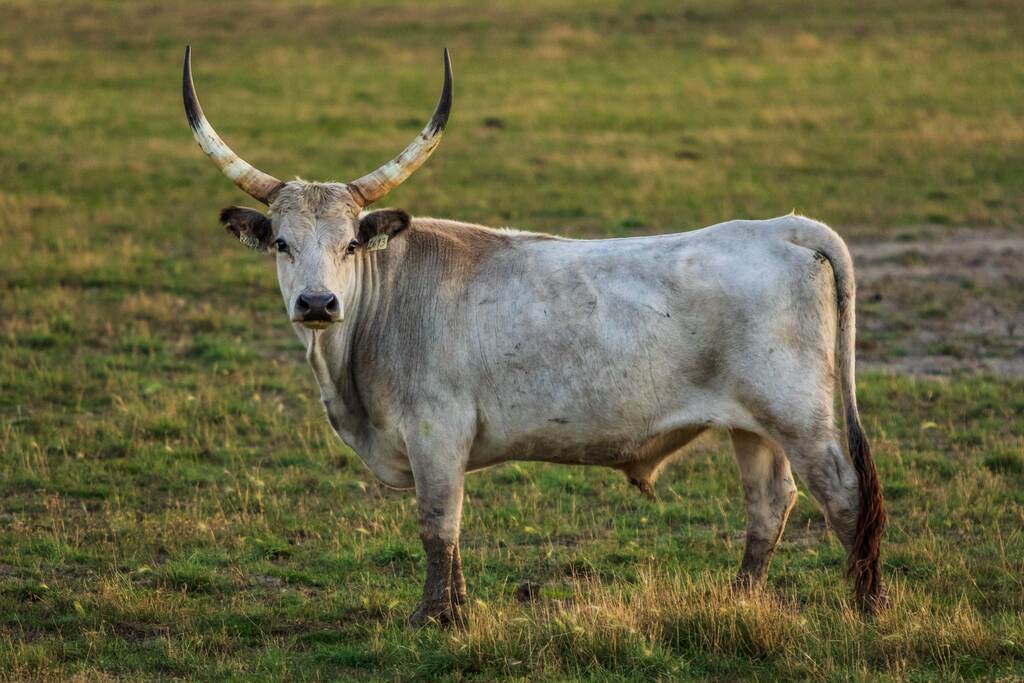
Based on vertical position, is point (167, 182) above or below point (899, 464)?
above

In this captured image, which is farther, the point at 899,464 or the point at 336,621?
the point at 899,464

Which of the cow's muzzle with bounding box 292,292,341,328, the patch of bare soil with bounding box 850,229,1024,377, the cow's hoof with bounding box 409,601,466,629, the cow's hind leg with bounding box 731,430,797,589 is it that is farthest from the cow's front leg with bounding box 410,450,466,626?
the patch of bare soil with bounding box 850,229,1024,377

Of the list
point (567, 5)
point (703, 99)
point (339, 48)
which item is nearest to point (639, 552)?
point (703, 99)

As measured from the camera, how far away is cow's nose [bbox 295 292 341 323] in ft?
23.4

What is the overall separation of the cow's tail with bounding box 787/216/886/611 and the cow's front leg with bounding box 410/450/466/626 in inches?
82.3

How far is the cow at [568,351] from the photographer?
7348 mm

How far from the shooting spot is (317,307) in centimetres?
→ 712

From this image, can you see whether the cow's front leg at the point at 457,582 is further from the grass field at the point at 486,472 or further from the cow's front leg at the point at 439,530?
the grass field at the point at 486,472

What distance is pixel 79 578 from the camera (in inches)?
330

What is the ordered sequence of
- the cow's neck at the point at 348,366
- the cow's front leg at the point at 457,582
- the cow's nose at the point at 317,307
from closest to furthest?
the cow's nose at the point at 317,307, the cow's front leg at the point at 457,582, the cow's neck at the point at 348,366

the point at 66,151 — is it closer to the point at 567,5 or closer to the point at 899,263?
the point at 899,263

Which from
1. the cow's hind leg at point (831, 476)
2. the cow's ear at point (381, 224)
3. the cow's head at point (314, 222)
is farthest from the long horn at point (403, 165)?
the cow's hind leg at point (831, 476)

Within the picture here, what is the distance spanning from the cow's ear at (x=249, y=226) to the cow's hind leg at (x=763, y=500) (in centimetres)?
285

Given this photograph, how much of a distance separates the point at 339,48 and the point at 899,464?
85.1 ft
